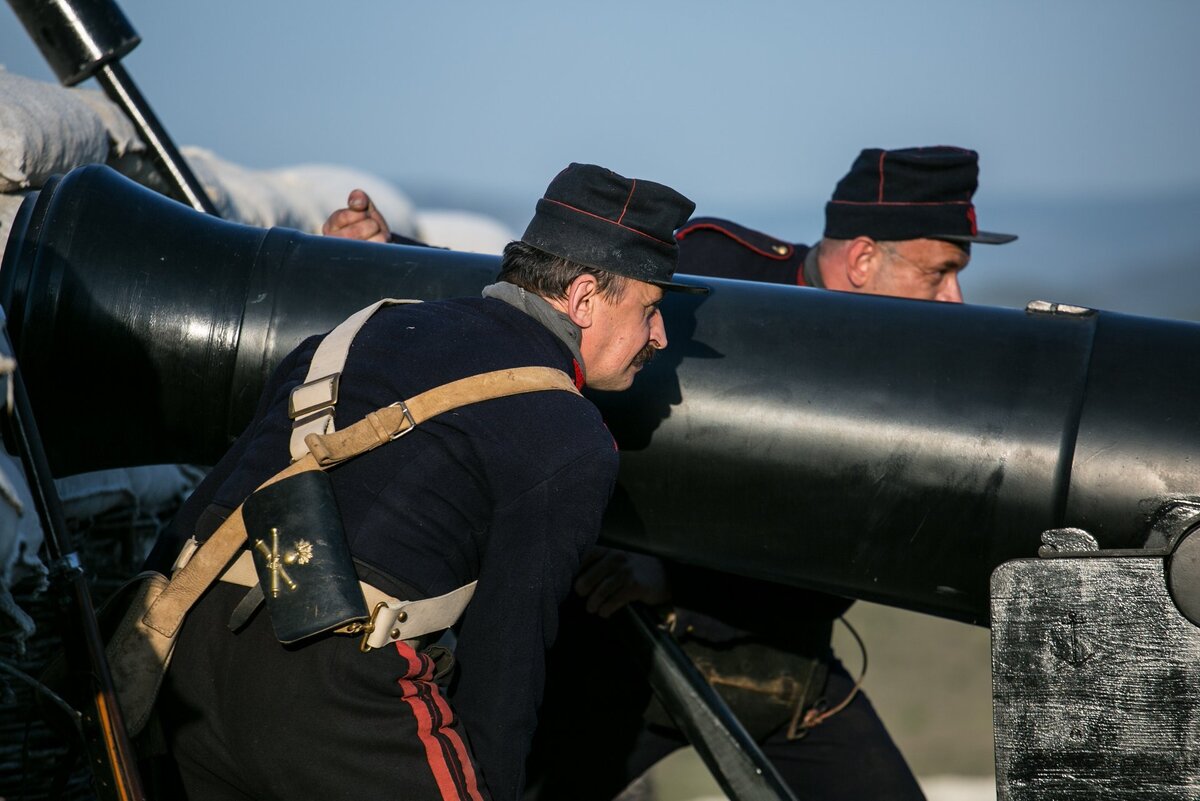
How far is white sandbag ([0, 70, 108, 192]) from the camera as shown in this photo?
2844mm

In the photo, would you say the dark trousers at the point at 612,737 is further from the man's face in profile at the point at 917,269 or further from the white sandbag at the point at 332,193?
the white sandbag at the point at 332,193

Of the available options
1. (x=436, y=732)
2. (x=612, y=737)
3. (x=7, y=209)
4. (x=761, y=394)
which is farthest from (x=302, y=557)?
(x=612, y=737)

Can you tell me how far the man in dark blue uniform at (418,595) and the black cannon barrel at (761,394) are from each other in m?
0.44

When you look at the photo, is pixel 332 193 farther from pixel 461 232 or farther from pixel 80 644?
pixel 80 644

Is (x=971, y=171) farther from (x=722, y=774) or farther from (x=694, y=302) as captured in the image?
(x=722, y=774)

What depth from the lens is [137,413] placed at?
2357 mm

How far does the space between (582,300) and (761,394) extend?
0.38 metres

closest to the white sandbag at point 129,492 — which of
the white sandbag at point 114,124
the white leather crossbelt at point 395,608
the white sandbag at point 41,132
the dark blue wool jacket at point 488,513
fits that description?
the white sandbag at point 41,132

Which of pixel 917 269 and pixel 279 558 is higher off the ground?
pixel 279 558

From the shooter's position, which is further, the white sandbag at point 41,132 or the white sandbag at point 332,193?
the white sandbag at point 332,193

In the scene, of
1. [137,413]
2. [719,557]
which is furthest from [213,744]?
[719,557]

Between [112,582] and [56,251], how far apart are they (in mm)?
1049

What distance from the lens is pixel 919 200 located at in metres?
3.37

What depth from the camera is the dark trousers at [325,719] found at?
67.2 inches
